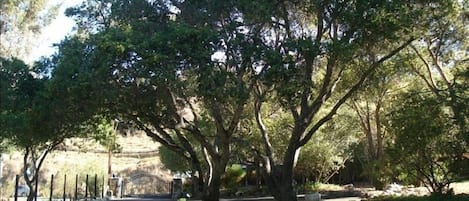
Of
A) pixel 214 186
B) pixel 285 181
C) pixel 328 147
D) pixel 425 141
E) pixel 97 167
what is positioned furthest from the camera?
pixel 97 167

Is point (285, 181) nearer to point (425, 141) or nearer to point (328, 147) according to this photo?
point (425, 141)

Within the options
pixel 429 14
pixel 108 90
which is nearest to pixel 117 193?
pixel 108 90

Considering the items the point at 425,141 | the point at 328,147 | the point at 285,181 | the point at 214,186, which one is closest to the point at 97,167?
the point at 328,147

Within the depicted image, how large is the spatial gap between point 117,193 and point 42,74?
17.3 meters

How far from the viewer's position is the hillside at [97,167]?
101 ft

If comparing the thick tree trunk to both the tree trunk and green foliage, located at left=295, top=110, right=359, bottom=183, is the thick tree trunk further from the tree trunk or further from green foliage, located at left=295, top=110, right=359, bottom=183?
green foliage, located at left=295, top=110, right=359, bottom=183

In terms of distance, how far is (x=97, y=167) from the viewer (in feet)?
111

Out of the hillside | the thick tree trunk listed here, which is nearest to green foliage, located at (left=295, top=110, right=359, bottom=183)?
the thick tree trunk

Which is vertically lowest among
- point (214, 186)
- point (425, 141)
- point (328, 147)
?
point (214, 186)

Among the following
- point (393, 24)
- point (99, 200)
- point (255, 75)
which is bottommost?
point (99, 200)

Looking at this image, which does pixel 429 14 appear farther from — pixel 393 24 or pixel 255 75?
pixel 255 75

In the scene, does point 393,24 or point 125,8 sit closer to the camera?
point 393,24

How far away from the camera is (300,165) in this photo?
28578mm

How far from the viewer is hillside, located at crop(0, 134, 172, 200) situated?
30795mm
